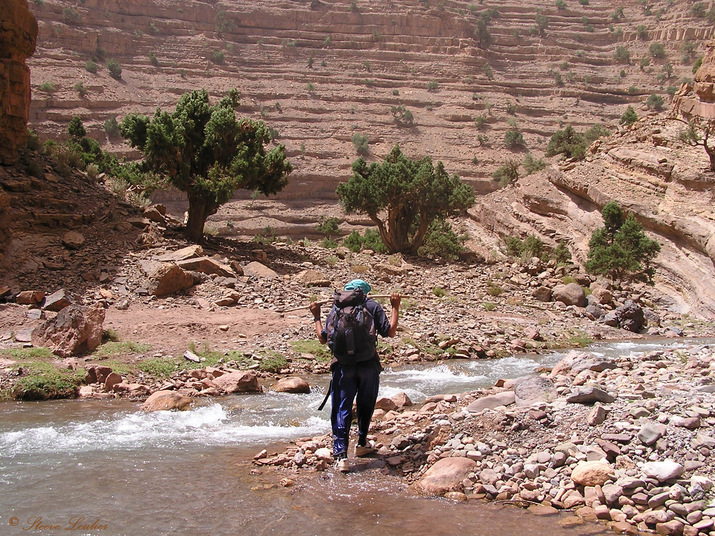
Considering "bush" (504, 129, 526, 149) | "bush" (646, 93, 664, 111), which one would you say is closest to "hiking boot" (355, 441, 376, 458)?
"bush" (504, 129, 526, 149)

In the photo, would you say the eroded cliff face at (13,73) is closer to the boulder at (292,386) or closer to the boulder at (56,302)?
the boulder at (56,302)

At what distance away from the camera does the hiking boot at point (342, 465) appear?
624 cm

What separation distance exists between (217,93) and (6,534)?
6611 cm

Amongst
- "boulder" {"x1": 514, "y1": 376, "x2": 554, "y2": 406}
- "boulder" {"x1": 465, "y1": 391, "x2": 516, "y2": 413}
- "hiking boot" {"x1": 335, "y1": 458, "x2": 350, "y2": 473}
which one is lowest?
"hiking boot" {"x1": 335, "y1": 458, "x2": 350, "y2": 473}

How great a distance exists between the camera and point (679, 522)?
4.71 m

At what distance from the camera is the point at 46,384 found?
9.59 meters

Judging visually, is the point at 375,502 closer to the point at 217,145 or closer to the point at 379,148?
the point at 217,145

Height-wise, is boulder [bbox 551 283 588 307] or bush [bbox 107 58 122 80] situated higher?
bush [bbox 107 58 122 80]

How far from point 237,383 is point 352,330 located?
404 cm

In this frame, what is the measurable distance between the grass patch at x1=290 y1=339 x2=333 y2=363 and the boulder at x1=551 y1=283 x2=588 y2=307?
9.71m

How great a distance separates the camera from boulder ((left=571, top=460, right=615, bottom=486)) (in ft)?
17.6

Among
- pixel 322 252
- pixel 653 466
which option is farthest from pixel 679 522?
pixel 322 252

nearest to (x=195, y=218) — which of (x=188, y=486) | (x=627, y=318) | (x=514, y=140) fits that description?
(x=627, y=318)

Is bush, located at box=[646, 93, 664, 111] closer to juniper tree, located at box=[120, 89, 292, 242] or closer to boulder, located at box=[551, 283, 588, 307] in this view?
boulder, located at box=[551, 283, 588, 307]
